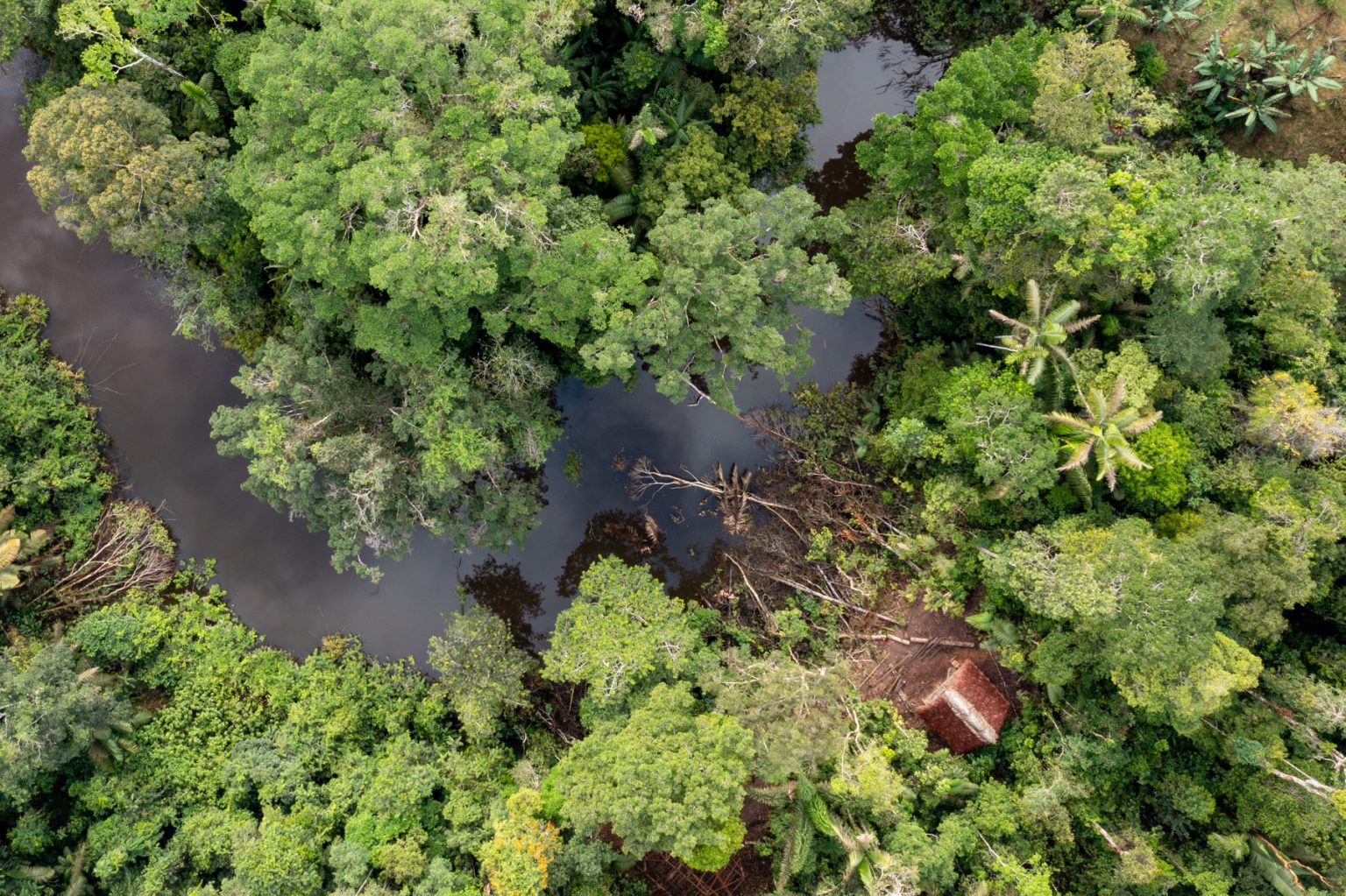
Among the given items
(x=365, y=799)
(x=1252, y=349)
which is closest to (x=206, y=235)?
(x=365, y=799)

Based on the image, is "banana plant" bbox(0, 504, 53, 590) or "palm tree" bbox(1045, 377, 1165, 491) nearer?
"palm tree" bbox(1045, 377, 1165, 491)

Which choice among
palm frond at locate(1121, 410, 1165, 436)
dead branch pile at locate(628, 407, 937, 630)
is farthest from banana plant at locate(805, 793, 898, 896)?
palm frond at locate(1121, 410, 1165, 436)

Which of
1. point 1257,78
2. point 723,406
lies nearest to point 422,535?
point 723,406

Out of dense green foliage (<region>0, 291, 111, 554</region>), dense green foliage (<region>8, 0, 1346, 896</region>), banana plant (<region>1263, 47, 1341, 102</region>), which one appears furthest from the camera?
dense green foliage (<region>0, 291, 111, 554</region>)

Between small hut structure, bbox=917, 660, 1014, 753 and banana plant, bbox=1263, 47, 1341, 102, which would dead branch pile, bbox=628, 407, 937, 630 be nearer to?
small hut structure, bbox=917, 660, 1014, 753

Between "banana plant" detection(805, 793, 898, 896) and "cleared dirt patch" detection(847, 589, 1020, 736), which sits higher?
"cleared dirt patch" detection(847, 589, 1020, 736)
